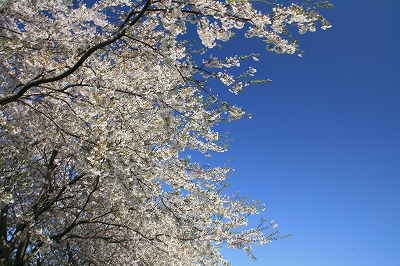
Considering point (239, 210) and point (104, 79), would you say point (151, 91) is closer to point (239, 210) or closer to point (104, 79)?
point (104, 79)

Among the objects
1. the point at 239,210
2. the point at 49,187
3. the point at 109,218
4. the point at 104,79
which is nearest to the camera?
the point at 104,79

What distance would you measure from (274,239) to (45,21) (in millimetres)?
9352

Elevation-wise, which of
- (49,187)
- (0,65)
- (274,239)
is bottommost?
(274,239)

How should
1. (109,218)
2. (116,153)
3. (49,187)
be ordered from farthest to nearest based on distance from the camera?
(109,218) < (49,187) < (116,153)

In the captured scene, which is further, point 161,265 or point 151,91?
point 161,265

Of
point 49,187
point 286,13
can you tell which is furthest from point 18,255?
point 286,13

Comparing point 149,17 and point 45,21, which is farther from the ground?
point 45,21

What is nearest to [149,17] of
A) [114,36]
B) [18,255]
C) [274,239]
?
[114,36]

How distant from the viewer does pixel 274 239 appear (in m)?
11.3

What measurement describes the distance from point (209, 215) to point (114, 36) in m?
3.95

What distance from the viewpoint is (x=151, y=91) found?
583cm

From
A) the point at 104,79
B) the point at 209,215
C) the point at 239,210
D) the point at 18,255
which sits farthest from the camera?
the point at 239,210

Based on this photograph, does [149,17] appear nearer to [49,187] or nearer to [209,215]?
[209,215]

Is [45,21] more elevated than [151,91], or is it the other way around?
[45,21]
